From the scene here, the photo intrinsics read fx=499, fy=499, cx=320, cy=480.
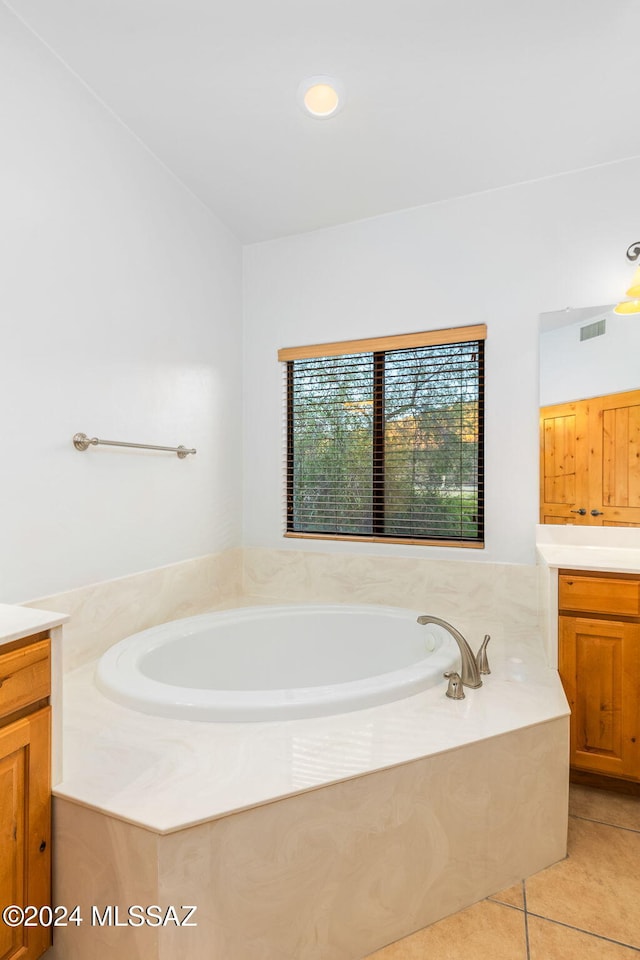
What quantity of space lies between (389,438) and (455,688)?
4.68ft

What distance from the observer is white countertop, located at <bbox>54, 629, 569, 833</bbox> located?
1.11 metres

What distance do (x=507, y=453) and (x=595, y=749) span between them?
4.13 ft

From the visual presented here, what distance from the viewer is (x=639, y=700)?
176cm

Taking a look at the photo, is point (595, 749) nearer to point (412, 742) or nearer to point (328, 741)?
point (412, 742)

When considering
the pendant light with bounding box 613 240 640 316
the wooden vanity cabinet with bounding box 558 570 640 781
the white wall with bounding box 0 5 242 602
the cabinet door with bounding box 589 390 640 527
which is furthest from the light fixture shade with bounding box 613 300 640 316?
the white wall with bounding box 0 5 242 602

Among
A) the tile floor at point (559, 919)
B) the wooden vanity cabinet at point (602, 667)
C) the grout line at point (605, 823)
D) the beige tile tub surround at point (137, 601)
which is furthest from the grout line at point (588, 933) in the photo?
the beige tile tub surround at point (137, 601)

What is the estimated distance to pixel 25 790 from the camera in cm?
109

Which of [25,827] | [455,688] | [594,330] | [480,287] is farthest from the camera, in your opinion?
[480,287]

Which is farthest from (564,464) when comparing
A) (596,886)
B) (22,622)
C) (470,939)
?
(22,622)

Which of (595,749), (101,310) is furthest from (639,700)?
(101,310)

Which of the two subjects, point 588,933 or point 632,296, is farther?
point 632,296

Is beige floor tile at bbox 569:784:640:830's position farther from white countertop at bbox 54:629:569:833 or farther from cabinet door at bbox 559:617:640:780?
white countertop at bbox 54:629:569:833

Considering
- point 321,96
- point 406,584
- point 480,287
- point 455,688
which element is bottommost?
point 455,688

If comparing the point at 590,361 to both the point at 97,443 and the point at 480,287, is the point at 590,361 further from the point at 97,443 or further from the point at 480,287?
the point at 97,443
